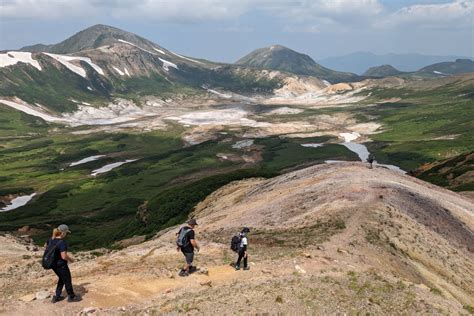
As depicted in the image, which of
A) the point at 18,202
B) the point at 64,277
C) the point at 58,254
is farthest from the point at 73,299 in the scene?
the point at 18,202

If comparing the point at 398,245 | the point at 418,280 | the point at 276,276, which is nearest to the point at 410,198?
the point at 398,245

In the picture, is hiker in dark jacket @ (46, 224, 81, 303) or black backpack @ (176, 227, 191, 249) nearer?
hiker in dark jacket @ (46, 224, 81, 303)

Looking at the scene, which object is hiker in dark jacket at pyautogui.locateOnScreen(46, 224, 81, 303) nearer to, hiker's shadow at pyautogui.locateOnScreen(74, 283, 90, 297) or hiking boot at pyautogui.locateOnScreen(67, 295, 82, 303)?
hiking boot at pyautogui.locateOnScreen(67, 295, 82, 303)

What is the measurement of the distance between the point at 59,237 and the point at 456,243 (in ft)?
135

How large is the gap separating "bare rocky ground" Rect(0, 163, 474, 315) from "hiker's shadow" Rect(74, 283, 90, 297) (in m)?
0.08

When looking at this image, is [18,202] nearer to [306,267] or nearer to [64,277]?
[306,267]

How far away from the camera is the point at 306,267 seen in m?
31.1

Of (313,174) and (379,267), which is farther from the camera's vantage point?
(313,174)

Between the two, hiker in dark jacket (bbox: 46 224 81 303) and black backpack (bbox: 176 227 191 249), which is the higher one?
hiker in dark jacket (bbox: 46 224 81 303)

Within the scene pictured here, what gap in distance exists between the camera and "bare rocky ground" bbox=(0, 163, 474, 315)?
24844mm

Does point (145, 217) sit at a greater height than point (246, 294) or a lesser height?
lesser

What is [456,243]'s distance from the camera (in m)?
47.5

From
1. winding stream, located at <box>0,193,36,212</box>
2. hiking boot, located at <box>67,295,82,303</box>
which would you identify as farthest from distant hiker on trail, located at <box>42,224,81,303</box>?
winding stream, located at <box>0,193,36,212</box>

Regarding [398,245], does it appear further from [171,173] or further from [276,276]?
[171,173]
